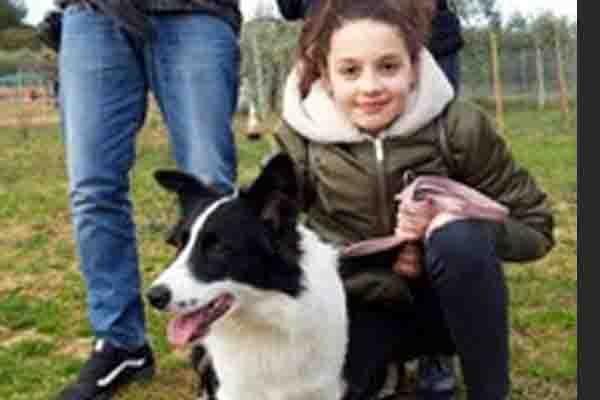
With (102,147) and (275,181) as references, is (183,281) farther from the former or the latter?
(102,147)

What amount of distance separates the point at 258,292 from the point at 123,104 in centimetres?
104

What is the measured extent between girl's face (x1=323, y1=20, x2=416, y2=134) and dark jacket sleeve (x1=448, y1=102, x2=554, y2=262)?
20cm

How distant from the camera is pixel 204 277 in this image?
219 cm

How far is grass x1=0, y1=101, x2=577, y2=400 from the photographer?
334 centimetres

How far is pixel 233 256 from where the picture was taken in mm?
2238

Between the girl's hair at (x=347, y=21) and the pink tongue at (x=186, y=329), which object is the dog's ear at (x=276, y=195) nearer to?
the pink tongue at (x=186, y=329)

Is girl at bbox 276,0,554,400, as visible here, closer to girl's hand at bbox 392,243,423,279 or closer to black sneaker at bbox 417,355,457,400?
girl's hand at bbox 392,243,423,279

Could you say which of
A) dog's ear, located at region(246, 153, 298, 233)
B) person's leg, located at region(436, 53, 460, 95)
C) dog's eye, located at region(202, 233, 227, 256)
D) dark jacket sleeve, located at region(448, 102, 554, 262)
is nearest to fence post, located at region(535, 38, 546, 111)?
person's leg, located at region(436, 53, 460, 95)

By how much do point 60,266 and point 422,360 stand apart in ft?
10.2

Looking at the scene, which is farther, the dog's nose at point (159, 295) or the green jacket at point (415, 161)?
the green jacket at point (415, 161)

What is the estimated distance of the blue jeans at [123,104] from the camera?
292 centimetres

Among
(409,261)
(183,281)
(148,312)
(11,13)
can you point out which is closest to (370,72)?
(409,261)

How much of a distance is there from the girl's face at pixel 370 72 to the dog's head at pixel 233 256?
49 centimetres

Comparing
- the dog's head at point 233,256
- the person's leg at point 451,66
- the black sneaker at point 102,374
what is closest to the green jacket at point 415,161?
the dog's head at point 233,256
